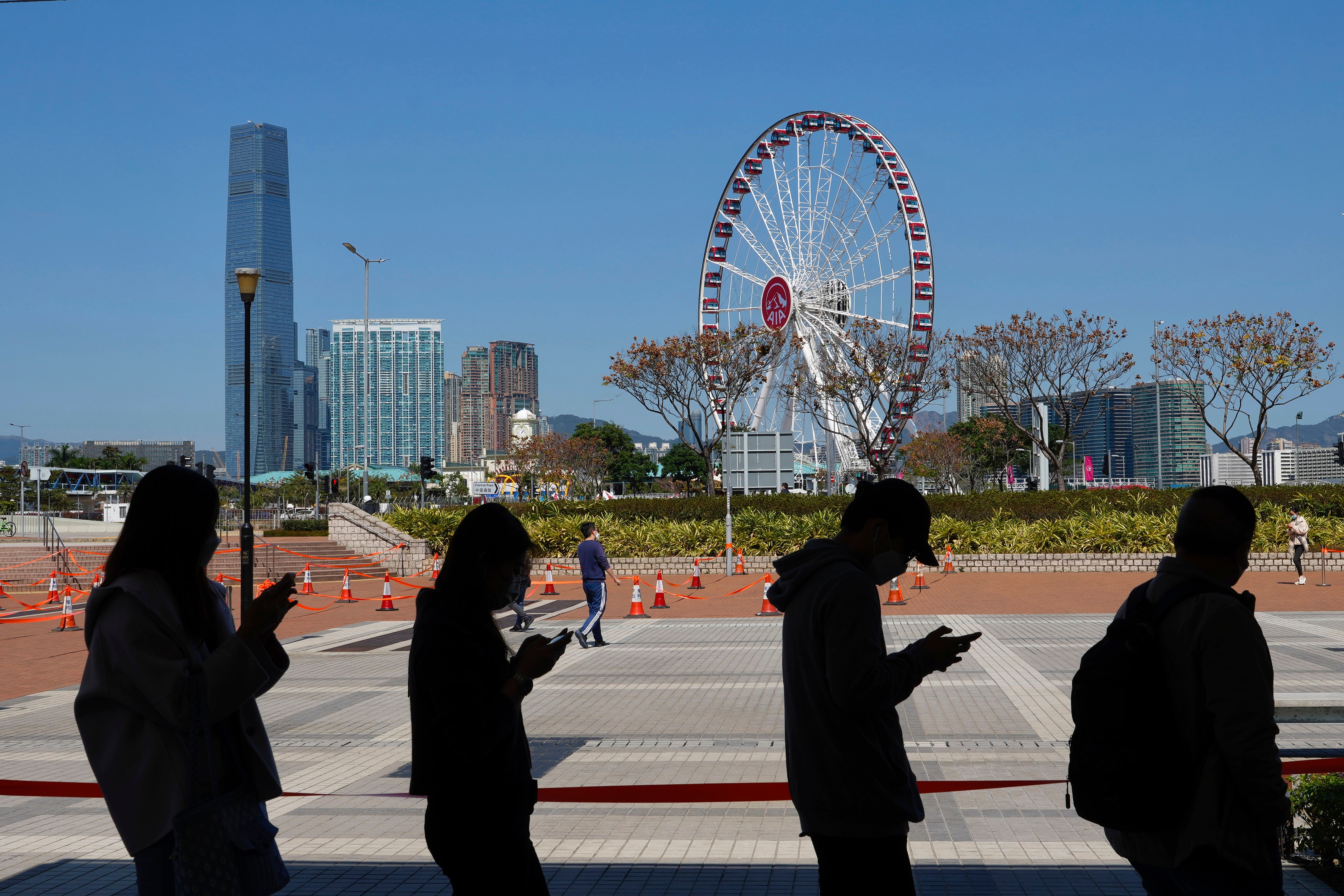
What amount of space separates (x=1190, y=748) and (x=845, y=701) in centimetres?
89

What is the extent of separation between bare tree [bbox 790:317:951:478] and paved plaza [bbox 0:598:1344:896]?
26.4 m

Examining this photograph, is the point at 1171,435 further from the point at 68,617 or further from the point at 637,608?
the point at 68,617

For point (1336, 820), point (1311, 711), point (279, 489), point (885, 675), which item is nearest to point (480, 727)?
point (885, 675)

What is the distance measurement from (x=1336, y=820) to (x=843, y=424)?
3727 cm

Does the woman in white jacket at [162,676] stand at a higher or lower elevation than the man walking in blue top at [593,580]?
higher

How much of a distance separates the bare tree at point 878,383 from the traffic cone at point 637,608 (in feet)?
65.8

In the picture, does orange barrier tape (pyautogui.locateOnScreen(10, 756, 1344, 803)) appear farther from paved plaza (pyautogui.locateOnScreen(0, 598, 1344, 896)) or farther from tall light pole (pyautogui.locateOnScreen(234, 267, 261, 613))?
tall light pole (pyautogui.locateOnScreen(234, 267, 261, 613))

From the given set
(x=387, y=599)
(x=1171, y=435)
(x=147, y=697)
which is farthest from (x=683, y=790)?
(x=1171, y=435)

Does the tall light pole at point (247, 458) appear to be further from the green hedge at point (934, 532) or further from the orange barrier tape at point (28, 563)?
the orange barrier tape at point (28, 563)

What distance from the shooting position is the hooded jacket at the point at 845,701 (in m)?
3.04

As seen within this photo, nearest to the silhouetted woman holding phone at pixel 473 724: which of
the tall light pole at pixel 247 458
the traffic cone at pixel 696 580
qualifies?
the tall light pole at pixel 247 458

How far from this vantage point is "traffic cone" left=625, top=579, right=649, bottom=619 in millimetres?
19172

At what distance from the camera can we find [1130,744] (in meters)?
2.81

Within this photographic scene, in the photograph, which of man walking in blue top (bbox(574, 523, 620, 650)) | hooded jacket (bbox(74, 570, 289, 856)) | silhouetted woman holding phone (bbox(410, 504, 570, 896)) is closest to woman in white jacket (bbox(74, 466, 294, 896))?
hooded jacket (bbox(74, 570, 289, 856))
